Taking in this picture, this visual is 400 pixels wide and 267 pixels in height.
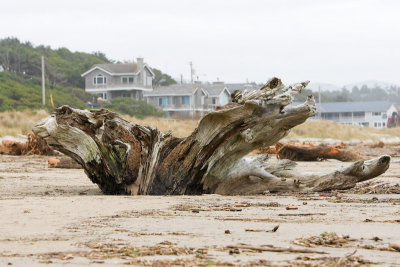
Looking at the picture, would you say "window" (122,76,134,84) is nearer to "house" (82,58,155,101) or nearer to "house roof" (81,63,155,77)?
"house" (82,58,155,101)

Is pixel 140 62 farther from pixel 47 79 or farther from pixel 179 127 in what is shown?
pixel 179 127

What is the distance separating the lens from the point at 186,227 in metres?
5.75

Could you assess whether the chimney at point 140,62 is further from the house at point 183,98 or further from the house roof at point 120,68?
the house at point 183,98

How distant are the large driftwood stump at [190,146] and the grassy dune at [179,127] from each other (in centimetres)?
1742

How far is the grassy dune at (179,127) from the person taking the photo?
2857 centimetres

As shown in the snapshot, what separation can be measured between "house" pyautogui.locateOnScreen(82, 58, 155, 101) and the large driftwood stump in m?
65.8

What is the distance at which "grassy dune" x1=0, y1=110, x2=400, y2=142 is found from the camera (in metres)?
28.6

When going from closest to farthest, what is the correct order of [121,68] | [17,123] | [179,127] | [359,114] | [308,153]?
[308,153] → [17,123] → [179,127] → [121,68] → [359,114]

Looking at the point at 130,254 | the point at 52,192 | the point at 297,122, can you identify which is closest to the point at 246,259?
the point at 130,254

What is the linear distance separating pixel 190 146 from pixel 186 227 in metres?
3.39

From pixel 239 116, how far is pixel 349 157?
36.5ft

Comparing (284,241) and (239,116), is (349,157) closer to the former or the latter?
(239,116)

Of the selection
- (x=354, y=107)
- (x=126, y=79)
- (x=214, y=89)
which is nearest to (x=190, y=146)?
(x=126, y=79)

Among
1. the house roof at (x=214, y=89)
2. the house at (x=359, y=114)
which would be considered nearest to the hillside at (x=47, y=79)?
the house roof at (x=214, y=89)
